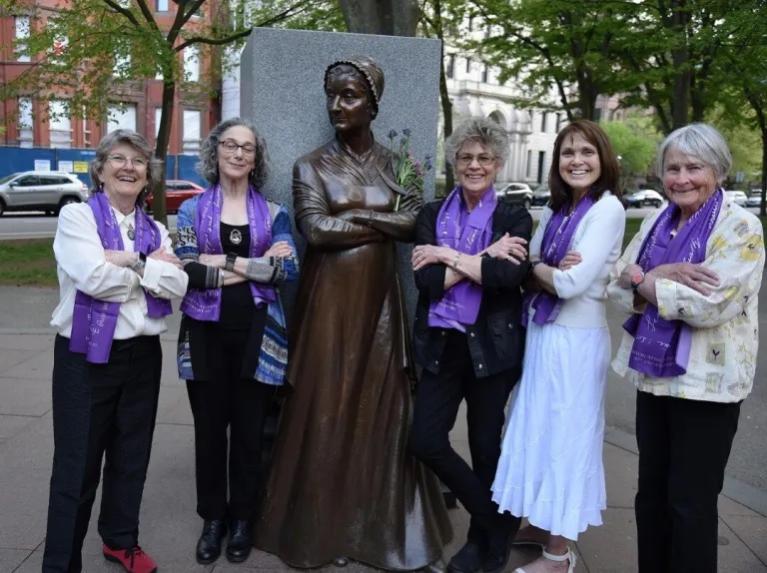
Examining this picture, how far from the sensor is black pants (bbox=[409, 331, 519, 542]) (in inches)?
121

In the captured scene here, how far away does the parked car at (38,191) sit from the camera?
26125 mm

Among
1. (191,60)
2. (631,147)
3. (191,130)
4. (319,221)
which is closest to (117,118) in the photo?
(191,130)

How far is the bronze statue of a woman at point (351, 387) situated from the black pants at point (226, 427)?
164mm

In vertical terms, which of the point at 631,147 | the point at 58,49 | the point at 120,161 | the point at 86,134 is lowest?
the point at 120,161

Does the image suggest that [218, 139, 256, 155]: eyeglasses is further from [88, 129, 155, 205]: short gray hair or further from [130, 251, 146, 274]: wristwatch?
[130, 251, 146, 274]: wristwatch

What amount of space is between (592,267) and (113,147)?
6.36ft

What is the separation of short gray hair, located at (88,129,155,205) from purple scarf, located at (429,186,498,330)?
124cm

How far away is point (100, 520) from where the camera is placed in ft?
10.5

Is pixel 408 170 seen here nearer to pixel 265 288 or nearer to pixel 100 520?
pixel 265 288

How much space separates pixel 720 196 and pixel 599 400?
0.94 m

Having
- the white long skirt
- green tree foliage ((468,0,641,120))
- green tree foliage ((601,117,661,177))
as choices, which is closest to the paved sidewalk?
the white long skirt

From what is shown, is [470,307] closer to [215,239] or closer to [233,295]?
[233,295]

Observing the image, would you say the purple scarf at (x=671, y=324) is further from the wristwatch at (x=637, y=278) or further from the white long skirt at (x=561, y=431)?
the white long skirt at (x=561, y=431)

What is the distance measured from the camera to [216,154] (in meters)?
3.12
